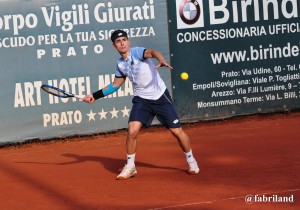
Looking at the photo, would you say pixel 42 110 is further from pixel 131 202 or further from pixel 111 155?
pixel 131 202

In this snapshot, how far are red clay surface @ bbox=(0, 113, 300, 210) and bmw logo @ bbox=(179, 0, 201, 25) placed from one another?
1.83 meters

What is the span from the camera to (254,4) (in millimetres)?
14180

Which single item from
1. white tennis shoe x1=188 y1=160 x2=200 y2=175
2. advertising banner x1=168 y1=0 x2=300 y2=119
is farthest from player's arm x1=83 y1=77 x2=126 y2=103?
advertising banner x1=168 y1=0 x2=300 y2=119

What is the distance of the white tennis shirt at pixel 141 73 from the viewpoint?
9.19 m

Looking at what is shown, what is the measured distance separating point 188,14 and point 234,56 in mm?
1107

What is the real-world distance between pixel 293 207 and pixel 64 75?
6402 millimetres

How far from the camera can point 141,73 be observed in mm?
9211

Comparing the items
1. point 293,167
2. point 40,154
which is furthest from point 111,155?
point 293,167

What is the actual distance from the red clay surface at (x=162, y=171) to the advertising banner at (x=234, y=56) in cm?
46

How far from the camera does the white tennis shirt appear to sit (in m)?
9.19

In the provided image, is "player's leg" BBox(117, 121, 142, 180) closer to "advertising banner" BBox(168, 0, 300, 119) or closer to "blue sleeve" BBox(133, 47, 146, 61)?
"blue sleeve" BBox(133, 47, 146, 61)

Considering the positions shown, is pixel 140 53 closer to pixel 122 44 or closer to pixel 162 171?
pixel 122 44

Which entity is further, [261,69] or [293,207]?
[261,69]

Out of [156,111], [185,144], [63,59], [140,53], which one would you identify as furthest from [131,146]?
[63,59]
